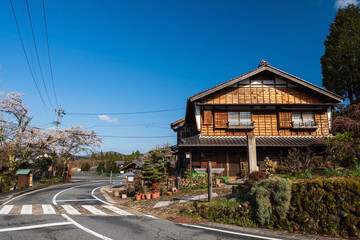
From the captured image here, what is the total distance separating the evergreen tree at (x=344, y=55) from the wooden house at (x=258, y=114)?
7611mm

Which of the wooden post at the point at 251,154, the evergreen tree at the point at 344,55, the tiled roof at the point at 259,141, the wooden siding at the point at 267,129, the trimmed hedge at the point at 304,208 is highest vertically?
the evergreen tree at the point at 344,55

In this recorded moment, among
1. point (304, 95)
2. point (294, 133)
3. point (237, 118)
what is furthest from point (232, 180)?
point (304, 95)

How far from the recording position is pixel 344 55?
25.7 metres

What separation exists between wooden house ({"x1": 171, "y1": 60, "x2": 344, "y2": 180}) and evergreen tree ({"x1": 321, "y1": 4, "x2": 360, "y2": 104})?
761 centimetres

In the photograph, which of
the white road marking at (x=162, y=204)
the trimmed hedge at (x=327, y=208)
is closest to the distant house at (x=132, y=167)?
the white road marking at (x=162, y=204)

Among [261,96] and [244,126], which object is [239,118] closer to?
[244,126]

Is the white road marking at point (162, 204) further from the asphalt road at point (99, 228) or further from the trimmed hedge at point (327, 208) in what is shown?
the trimmed hedge at point (327, 208)

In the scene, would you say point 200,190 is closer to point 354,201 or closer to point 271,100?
point 354,201

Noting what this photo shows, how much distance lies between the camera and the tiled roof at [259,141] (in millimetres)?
18156

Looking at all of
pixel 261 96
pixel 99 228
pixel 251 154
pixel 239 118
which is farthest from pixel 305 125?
pixel 99 228

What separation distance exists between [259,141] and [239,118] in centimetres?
278

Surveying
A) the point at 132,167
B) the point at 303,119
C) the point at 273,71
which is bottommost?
the point at 132,167

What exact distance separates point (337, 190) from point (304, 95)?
49.5 ft

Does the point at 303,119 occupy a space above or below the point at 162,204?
above
